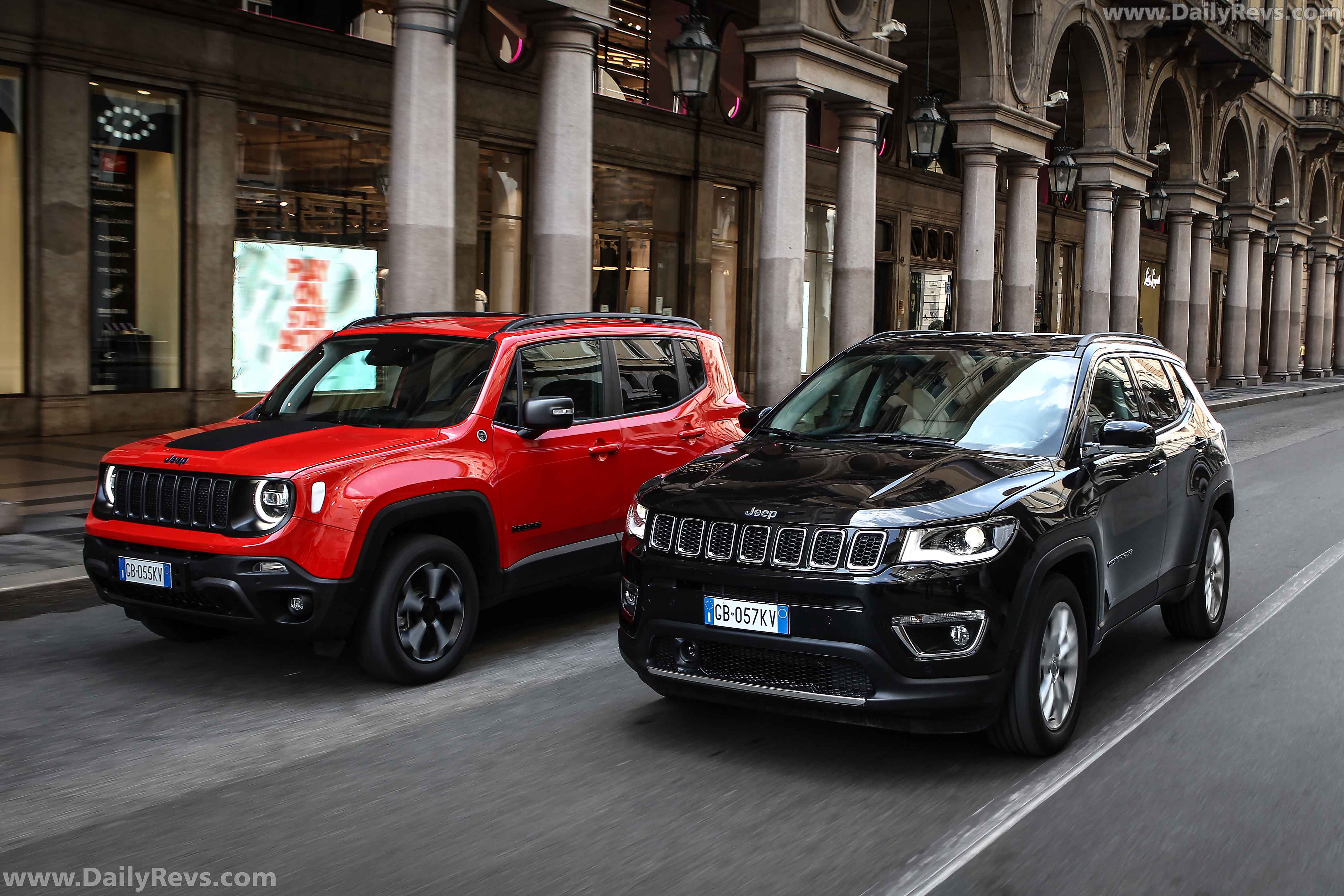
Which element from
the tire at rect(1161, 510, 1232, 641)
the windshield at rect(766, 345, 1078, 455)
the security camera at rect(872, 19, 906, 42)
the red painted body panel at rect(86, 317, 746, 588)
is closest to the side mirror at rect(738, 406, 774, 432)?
the windshield at rect(766, 345, 1078, 455)

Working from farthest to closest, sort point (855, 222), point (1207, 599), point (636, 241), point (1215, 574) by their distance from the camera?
point (636, 241)
point (855, 222)
point (1215, 574)
point (1207, 599)

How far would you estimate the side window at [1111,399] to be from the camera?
603cm

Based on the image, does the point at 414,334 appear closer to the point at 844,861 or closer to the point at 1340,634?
the point at 844,861

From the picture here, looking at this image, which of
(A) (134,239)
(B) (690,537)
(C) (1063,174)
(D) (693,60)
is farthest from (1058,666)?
(C) (1063,174)

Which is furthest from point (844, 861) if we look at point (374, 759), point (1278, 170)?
point (1278, 170)

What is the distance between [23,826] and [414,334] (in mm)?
3595

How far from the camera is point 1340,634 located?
7.34 m

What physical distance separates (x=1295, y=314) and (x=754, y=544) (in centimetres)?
5188

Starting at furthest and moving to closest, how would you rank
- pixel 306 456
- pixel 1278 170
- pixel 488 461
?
pixel 1278 170
pixel 488 461
pixel 306 456

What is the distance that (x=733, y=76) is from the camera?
2562 centimetres

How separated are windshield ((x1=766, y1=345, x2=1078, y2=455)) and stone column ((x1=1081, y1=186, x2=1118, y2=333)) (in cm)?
2467

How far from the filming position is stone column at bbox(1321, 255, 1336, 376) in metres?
54.1

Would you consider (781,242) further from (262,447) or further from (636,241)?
(262,447)

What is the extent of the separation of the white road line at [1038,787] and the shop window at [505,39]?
1524cm
